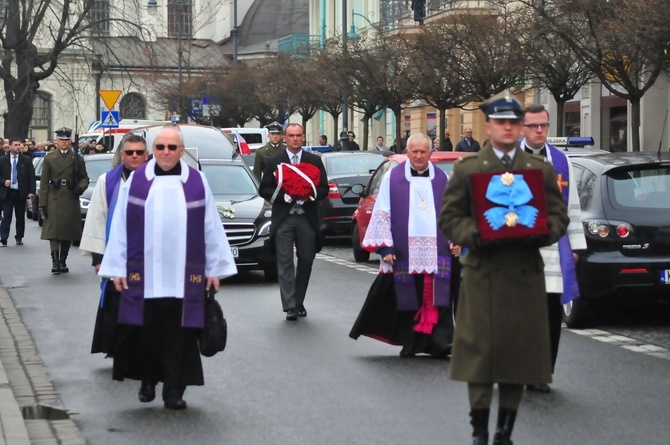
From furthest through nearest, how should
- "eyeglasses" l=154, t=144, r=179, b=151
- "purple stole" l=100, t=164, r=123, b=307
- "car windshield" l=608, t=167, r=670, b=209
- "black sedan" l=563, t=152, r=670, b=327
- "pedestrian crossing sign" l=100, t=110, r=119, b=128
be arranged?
"pedestrian crossing sign" l=100, t=110, r=119, b=128
"car windshield" l=608, t=167, r=670, b=209
"black sedan" l=563, t=152, r=670, b=327
"purple stole" l=100, t=164, r=123, b=307
"eyeglasses" l=154, t=144, r=179, b=151

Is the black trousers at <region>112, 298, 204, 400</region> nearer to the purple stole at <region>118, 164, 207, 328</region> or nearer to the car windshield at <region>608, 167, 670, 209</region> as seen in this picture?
the purple stole at <region>118, 164, 207, 328</region>

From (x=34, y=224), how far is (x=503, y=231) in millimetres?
28479

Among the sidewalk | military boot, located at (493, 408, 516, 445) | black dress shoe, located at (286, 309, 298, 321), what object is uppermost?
military boot, located at (493, 408, 516, 445)

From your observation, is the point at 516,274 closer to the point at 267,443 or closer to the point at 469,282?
the point at 469,282

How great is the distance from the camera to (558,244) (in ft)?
30.5

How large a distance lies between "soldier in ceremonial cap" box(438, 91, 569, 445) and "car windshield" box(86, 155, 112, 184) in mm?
20408

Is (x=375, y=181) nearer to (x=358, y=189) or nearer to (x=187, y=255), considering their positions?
(x=358, y=189)

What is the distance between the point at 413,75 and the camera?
134ft

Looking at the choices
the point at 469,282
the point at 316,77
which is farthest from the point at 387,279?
the point at 316,77

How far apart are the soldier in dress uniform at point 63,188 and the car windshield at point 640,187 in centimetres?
905

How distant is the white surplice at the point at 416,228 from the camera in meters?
11.1

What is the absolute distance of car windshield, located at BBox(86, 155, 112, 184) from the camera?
2719cm

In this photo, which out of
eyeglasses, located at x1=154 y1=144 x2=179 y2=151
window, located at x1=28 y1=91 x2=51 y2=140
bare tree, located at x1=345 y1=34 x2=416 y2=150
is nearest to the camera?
eyeglasses, located at x1=154 y1=144 x2=179 y2=151

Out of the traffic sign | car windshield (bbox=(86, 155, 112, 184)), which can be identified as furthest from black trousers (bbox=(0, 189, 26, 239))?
the traffic sign
